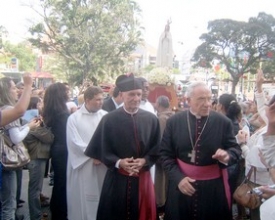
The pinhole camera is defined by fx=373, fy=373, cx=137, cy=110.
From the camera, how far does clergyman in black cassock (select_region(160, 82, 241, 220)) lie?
3.39 meters

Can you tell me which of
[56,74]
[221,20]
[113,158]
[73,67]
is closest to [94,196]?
[113,158]

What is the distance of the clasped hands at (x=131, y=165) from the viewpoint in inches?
143

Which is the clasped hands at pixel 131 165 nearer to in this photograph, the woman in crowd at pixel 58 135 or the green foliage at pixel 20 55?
the woman in crowd at pixel 58 135

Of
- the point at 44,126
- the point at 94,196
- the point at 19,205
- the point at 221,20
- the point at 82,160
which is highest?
the point at 221,20

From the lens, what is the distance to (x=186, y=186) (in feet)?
10.6

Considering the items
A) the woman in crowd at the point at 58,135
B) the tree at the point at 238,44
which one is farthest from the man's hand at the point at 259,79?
the tree at the point at 238,44

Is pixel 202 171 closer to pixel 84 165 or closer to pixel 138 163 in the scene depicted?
pixel 138 163

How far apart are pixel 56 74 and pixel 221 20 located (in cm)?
2178

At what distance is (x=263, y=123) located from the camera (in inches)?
171

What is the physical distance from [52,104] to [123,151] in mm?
1498

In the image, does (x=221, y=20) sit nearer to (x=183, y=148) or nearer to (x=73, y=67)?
(x=73, y=67)

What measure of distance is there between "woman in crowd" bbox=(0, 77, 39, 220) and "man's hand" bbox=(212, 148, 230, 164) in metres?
2.14

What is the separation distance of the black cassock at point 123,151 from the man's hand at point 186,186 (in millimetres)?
581

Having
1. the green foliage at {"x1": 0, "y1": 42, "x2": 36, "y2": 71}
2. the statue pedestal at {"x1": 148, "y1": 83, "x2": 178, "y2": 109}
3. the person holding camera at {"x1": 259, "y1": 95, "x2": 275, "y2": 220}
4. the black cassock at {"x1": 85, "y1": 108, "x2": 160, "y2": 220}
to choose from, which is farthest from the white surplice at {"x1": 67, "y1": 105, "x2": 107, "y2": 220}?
the green foliage at {"x1": 0, "y1": 42, "x2": 36, "y2": 71}
